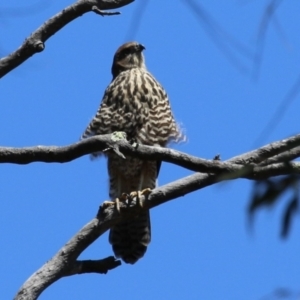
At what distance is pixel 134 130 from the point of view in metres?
6.79

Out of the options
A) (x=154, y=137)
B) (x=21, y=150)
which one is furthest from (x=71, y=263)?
(x=154, y=137)

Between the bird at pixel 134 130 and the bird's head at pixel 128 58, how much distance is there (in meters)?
0.22

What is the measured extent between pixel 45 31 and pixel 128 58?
11.8ft

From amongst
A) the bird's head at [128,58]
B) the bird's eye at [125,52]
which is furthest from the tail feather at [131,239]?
the bird's eye at [125,52]

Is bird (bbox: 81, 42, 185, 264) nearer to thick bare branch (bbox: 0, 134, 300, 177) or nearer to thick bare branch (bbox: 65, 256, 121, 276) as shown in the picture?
thick bare branch (bbox: 65, 256, 121, 276)

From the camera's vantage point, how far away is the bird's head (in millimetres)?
7773

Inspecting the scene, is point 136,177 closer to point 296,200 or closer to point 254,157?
point 254,157

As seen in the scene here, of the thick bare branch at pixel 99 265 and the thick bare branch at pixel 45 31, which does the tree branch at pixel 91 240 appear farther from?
the thick bare branch at pixel 45 31

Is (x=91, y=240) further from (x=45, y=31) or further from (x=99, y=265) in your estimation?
(x=45, y=31)

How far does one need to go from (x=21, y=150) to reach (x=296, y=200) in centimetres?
192

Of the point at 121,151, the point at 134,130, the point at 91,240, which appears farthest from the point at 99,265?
the point at 134,130

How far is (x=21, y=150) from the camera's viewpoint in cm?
385

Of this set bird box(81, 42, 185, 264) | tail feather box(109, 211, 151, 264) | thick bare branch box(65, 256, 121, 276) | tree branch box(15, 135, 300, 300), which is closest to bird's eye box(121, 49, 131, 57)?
bird box(81, 42, 185, 264)

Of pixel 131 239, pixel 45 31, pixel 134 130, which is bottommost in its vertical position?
pixel 45 31
